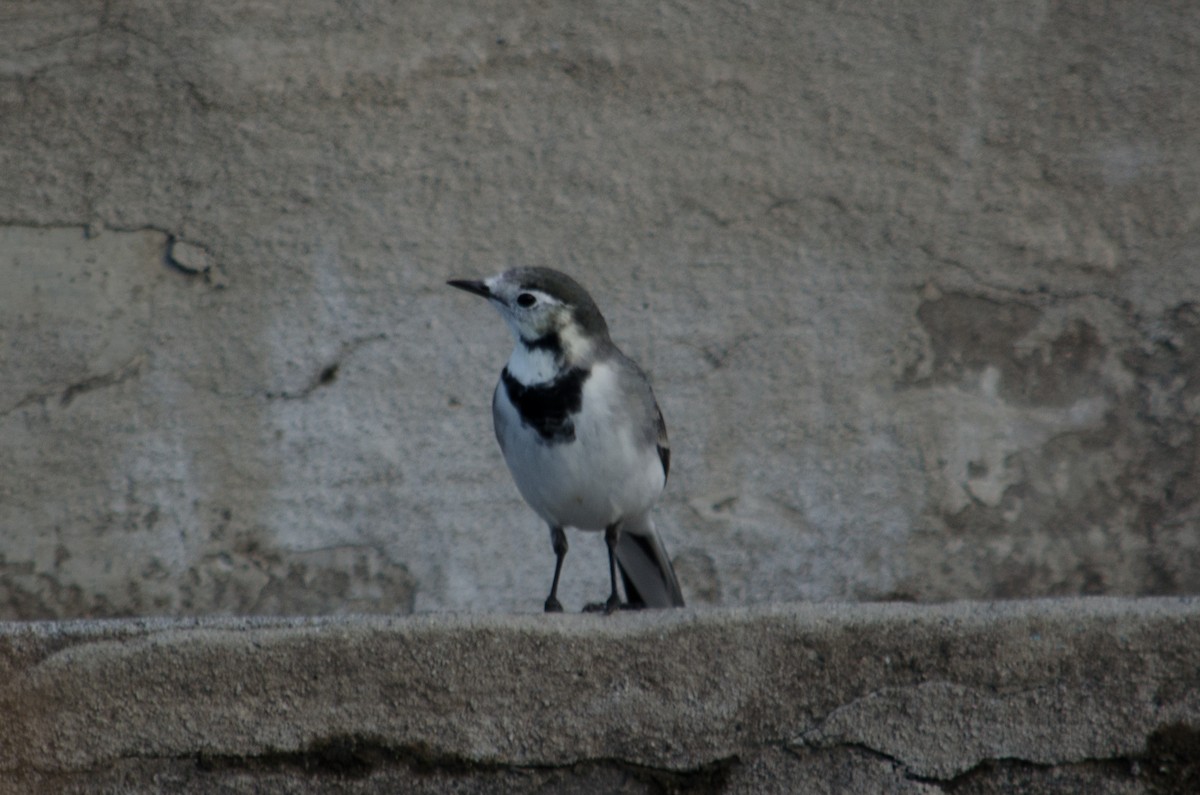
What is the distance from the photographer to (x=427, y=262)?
14.1ft

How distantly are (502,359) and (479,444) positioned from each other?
10.6 inches

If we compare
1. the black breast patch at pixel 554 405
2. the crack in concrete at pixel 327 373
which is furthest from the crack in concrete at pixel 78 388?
the black breast patch at pixel 554 405

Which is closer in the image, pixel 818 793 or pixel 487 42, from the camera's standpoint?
pixel 818 793

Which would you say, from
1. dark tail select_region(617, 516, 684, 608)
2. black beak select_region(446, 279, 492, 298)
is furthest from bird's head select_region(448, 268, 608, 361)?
dark tail select_region(617, 516, 684, 608)

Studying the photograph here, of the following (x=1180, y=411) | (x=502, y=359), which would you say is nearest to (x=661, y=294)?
(x=502, y=359)

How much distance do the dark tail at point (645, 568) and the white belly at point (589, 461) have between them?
0.27 metres

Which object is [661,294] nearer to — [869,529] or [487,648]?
[869,529]

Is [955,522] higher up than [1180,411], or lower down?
lower down

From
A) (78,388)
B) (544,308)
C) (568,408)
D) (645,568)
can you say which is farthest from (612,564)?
(78,388)

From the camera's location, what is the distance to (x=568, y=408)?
3436 mm

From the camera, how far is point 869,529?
165 inches

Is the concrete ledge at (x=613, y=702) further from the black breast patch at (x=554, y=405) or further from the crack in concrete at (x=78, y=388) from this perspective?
the crack in concrete at (x=78, y=388)

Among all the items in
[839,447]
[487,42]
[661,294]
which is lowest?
[839,447]

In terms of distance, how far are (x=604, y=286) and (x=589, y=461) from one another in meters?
0.98
